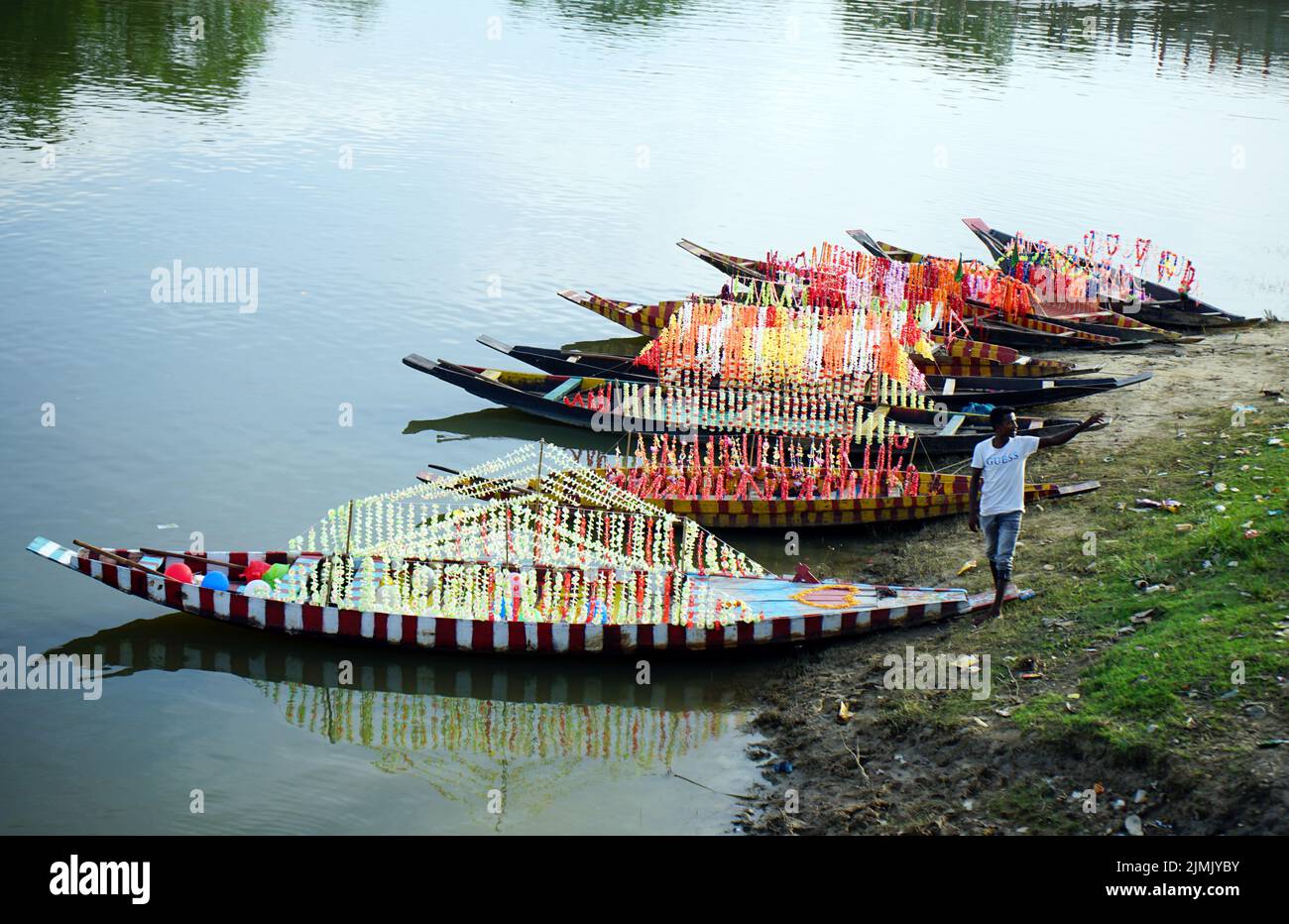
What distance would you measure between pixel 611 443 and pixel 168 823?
10295 mm

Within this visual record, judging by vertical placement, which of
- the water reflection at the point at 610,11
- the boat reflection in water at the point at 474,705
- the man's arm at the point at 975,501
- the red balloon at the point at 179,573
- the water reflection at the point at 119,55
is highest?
the water reflection at the point at 610,11

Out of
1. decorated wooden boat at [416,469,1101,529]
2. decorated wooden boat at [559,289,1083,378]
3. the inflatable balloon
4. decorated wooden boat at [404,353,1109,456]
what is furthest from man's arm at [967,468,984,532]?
decorated wooden boat at [559,289,1083,378]

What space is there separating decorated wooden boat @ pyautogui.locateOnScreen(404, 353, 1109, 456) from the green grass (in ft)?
10.1

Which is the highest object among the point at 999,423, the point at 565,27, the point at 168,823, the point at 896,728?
the point at 565,27

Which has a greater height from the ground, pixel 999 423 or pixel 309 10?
pixel 309 10

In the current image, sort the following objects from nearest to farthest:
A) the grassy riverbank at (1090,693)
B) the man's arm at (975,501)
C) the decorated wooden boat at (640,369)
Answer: the grassy riverbank at (1090,693)
the man's arm at (975,501)
the decorated wooden boat at (640,369)

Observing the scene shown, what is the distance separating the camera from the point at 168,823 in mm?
11570

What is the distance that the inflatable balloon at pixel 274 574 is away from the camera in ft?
46.4

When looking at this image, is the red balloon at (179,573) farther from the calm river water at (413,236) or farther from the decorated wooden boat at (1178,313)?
the decorated wooden boat at (1178,313)

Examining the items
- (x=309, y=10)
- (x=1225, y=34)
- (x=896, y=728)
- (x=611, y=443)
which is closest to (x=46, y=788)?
(x=896, y=728)

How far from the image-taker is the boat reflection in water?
41.0ft

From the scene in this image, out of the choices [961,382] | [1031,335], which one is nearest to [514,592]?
[961,382]

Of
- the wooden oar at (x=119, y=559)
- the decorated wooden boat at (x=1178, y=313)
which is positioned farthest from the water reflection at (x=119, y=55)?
the decorated wooden boat at (x=1178, y=313)

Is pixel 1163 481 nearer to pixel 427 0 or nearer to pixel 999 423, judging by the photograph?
pixel 999 423
